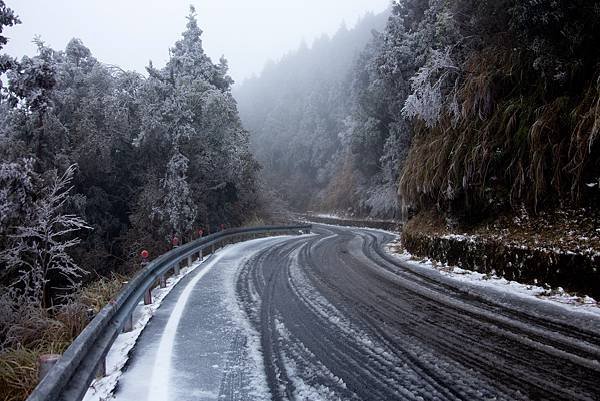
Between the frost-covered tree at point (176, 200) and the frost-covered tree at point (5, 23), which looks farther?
the frost-covered tree at point (176, 200)

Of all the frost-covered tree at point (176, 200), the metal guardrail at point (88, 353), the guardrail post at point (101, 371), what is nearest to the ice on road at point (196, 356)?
the guardrail post at point (101, 371)

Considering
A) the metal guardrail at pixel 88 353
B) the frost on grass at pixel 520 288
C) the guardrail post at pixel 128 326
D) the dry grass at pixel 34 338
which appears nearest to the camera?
the metal guardrail at pixel 88 353

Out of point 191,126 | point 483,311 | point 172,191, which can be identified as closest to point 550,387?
point 483,311

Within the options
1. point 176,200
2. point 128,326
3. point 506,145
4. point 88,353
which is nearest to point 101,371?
point 88,353

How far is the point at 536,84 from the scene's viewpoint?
931cm

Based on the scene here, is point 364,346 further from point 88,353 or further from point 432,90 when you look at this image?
point 432,90

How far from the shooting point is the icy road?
3826 mm

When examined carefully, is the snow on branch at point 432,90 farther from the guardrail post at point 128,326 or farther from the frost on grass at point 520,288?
the guardrail post at point 128,326

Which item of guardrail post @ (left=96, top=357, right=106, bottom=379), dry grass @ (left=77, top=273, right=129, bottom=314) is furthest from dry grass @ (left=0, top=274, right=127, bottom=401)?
guardrail post @ (left=96, top=357, right=106, bottom=379)

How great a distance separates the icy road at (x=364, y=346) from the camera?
3826 millimetres

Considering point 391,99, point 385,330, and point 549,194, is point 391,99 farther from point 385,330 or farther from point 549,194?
point 385,330

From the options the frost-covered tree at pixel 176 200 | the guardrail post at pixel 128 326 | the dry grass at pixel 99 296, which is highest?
the frost-covered tree at pixel 176 200

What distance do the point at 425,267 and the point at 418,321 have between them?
495 cm

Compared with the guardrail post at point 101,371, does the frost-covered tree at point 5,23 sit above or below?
above
